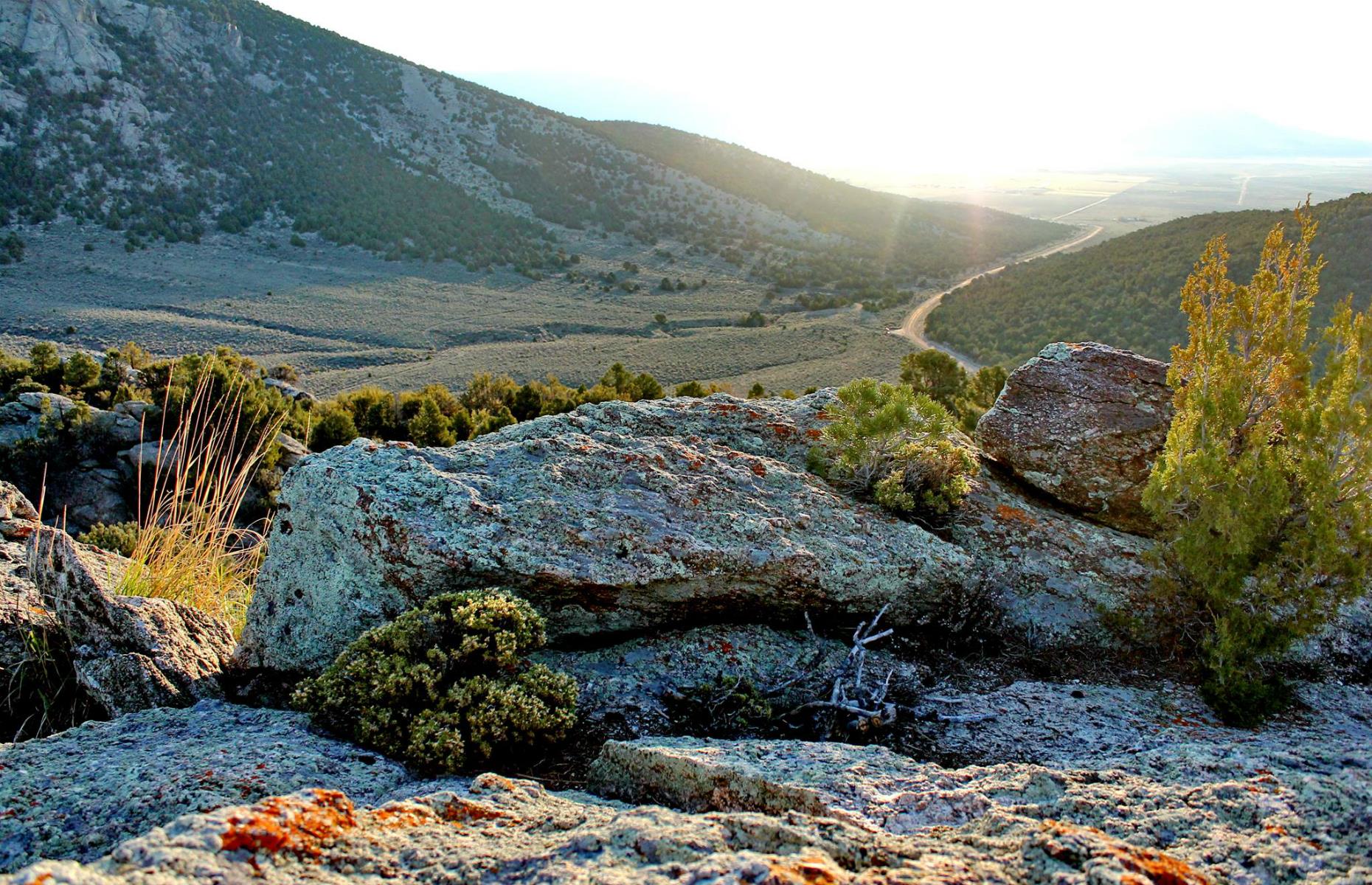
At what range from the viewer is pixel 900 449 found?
22.1 feet

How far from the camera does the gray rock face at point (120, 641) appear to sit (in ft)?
15.3

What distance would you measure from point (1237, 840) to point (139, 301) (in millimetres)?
59632

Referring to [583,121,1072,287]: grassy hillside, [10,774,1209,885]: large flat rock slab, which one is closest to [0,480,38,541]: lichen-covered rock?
[10,774,1209,885]: large flat rock slab

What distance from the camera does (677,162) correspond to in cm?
9294

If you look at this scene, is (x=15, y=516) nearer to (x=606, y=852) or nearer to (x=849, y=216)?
(x=606, y=852)

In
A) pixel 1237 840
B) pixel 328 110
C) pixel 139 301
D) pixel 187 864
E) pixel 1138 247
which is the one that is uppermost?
pixel 328 110

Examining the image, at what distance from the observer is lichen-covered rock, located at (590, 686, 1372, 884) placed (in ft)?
8.75

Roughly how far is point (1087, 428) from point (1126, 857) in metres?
5.78

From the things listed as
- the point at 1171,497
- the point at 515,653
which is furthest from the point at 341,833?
the point at 1171,497

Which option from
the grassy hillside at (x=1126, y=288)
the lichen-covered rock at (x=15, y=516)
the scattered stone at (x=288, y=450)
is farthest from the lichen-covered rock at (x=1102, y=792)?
the grassy hillside at (x=1126, y=288)

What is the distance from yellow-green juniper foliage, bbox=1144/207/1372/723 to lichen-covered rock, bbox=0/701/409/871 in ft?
16.5

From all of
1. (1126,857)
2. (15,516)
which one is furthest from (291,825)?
(15,516)

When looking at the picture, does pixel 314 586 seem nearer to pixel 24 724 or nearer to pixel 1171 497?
pixel 24 724

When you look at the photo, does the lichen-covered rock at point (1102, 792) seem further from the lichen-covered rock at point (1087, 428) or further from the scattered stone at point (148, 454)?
the scattered stone at point (148, 454)
